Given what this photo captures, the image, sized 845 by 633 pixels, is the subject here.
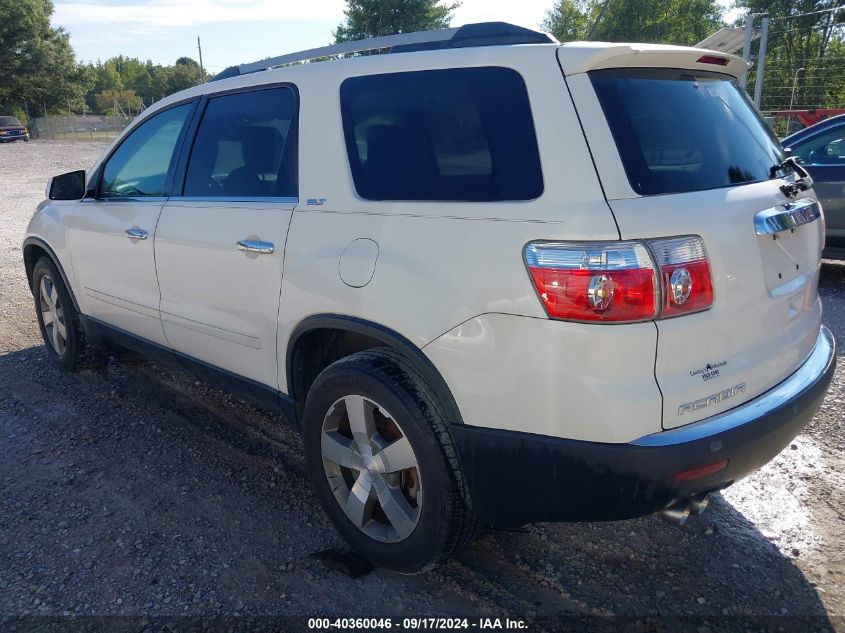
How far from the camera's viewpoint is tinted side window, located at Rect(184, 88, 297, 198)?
121 inches

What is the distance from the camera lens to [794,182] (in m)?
2.75

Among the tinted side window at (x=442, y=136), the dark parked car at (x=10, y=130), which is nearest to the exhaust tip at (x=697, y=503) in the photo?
the tinted side window at (x=442, y=136)

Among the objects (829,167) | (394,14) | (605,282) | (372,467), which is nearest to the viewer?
(605,282)

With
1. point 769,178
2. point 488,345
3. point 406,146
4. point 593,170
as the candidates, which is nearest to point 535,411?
point 488,345

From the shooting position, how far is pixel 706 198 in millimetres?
2236

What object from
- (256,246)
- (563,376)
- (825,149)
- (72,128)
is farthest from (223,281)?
(72,128)

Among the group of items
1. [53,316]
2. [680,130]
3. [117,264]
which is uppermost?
→ [680,130]

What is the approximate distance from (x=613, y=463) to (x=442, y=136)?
1.29m

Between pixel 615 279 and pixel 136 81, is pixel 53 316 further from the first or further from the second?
pixel 136 81

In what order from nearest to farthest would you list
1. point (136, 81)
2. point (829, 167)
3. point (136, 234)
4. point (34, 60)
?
point (136, 234), point (829, 167), point (34, 60), point (136, 81)

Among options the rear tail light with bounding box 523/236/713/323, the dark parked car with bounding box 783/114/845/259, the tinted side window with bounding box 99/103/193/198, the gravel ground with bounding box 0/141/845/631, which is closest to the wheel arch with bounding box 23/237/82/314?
the tinted side window with bounding box 99/103/193/198

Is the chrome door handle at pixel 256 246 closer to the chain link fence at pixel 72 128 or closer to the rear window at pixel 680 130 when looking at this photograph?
the rear window at pixel 680 130

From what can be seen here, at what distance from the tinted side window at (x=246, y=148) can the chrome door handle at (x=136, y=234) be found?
380 mm

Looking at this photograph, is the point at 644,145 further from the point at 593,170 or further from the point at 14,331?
the point at 14,331
